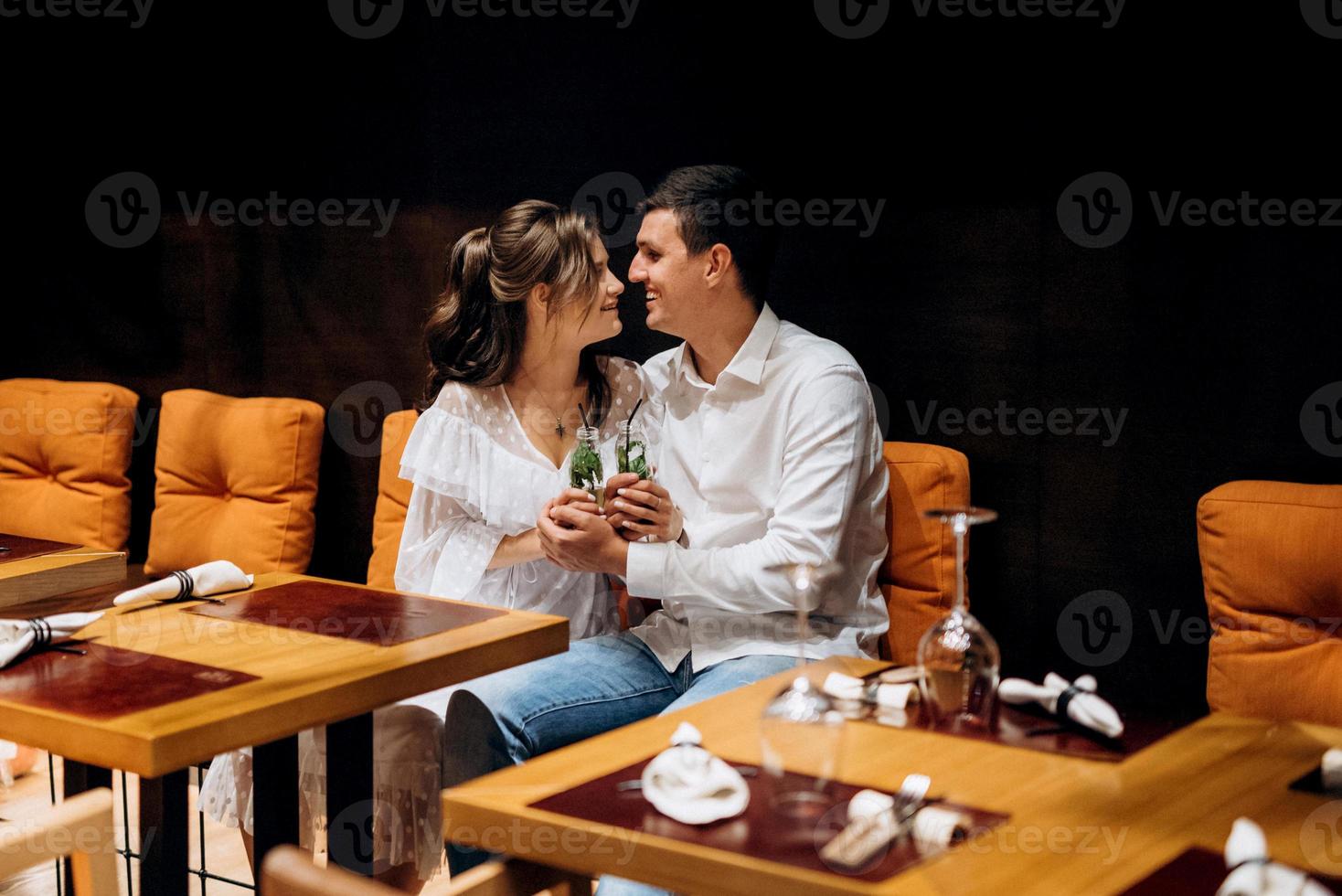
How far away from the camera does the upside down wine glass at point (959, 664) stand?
1.57m

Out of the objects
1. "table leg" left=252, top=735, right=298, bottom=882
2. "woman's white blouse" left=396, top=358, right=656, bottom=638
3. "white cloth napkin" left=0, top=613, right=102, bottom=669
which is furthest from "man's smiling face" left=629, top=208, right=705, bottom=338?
"white cloth napkin" left=0, top=613, right=102, bottom=669

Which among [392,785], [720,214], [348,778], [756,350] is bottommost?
[392,785]

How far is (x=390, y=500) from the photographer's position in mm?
3496

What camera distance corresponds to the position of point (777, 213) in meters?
3.07

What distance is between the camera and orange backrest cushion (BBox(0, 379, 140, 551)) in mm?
4051

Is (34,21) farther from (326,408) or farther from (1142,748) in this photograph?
(1142,748)

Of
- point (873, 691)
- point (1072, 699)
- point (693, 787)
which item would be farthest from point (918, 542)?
point (693, 787)

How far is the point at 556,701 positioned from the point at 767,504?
551mm

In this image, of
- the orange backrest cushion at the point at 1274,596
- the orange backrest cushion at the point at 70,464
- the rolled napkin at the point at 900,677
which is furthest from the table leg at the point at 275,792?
the orange backrest cushion at the point at 70,464

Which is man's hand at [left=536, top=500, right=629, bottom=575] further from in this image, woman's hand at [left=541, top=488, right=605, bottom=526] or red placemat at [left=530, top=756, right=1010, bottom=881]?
red placemat at [left=530, top=756, right=1010, bottom=881]

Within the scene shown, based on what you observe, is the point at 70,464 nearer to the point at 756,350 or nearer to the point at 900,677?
the point at 756,350

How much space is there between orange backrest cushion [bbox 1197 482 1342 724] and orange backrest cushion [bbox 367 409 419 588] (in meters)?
1.91

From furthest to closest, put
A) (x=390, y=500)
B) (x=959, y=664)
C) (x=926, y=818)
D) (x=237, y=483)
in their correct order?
(x=237, y=483), (x=390, y=500), (x=959, y=664), (x=926, y=818)

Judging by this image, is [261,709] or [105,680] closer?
[261,709]
